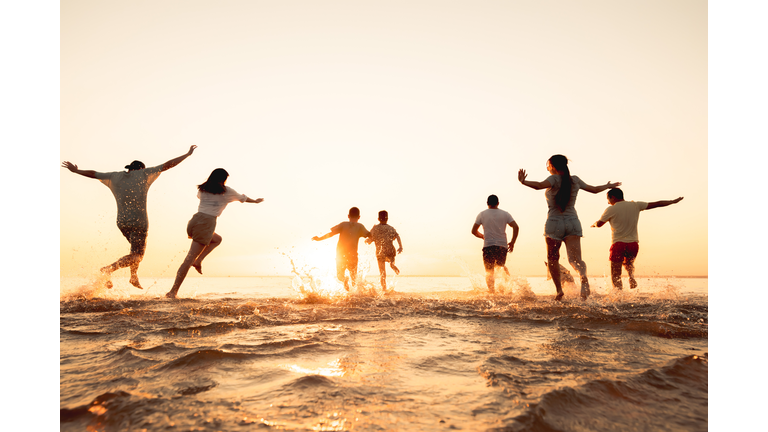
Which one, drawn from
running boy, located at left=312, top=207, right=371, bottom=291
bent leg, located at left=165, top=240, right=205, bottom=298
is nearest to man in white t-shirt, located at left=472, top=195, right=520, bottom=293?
running boy, located at left=312, top=207, right=371, bottom=291

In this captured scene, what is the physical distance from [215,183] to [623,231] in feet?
24.7

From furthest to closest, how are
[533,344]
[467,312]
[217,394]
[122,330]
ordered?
[467,312] → [122,330] → [533,344] → [217,394]

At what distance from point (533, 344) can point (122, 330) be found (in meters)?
3.63

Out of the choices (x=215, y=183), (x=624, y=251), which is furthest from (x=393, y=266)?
(x=624, y=251)

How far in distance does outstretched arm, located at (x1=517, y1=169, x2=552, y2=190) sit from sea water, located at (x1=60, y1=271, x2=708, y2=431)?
6.89 feet

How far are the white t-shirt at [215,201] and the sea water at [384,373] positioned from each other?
258 centimetres

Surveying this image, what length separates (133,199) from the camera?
6.33 metres

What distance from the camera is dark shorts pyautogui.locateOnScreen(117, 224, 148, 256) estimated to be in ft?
20.7

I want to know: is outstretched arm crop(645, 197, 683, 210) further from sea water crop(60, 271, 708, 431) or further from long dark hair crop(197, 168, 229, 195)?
long dark hair crop(197, 168, 229, 195)

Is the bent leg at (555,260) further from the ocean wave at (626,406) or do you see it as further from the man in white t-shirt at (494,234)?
the ocean wave at (626,406)

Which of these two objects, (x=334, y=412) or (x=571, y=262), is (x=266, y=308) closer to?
(x=334, y=412)

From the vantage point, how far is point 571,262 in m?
5.96

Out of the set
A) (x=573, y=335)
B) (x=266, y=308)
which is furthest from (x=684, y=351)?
(x=266, y=308)

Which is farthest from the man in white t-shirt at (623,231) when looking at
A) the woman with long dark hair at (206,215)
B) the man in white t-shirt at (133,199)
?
the man in white t-shirt at (133,199)
